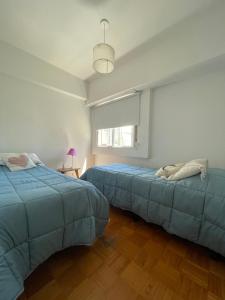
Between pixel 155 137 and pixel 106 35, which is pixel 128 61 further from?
pixel 155 137

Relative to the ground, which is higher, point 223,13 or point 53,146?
point 223,13

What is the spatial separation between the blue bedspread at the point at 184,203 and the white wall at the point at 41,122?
75.1 inches

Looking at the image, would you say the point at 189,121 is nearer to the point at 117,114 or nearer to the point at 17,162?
the point at 117,114

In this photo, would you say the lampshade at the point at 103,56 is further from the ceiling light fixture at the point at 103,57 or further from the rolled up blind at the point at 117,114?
the rolled up blind at the point at 117,114

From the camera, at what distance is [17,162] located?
2.18 metres

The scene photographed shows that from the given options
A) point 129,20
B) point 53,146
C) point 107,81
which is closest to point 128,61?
point 107,81

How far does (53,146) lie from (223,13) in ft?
11.0

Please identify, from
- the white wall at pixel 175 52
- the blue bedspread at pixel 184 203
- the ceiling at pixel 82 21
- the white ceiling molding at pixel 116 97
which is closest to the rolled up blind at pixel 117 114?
the white ceiling molding at pixel 116 97

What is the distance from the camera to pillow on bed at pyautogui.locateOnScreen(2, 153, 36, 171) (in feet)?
6.94

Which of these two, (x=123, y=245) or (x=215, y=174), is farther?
(x=215, y=174)

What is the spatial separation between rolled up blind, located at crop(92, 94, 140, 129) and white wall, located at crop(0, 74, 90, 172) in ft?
1.16

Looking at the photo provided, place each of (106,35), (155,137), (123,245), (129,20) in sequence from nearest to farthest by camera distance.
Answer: (123,245)
(129,20)
(106,35)
(155,137)

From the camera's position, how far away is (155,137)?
2635mm

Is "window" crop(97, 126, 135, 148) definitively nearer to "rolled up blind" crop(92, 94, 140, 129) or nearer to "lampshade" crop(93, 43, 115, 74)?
"rolled up blind" crop(92, 94, 140, 129)
